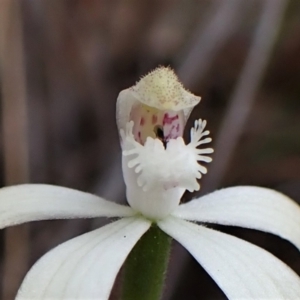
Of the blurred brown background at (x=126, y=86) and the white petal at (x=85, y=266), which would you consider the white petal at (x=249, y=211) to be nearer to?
the white petal at (x=85, y=266)

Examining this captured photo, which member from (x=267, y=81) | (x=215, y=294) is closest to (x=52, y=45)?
(x=267, y=81)

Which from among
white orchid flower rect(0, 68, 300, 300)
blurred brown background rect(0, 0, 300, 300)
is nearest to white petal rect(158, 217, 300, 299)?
Answer: white orchid flower rect(0, 68, 300, 300)

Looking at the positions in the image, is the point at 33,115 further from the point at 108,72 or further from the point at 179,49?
the point at 179,49

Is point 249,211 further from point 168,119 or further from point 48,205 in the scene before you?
point 48,205

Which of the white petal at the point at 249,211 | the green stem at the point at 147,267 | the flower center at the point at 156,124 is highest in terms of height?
the flower center at the point at 156,124

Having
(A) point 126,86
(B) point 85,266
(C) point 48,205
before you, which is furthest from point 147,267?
(A) point 126,86

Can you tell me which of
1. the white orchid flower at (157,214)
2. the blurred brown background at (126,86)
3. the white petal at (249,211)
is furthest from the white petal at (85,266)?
Result: the blurred brown background at (126,86)

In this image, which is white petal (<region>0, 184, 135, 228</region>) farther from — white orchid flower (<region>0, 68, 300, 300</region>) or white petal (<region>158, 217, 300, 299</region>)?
white petal (<region>158, 217, 300, 299</region>)

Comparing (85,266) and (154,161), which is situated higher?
(154,161)
